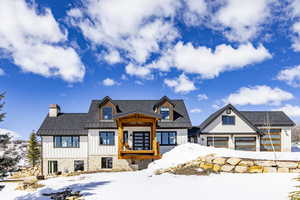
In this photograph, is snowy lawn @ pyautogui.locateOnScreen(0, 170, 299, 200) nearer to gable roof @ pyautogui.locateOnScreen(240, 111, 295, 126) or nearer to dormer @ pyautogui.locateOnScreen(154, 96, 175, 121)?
dormer @ pyautogui.locateOnScreen(154, 96, 175, 121)

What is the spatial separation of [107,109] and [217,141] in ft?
41.3

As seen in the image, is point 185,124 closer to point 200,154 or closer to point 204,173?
point 200,154

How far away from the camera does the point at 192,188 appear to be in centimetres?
890

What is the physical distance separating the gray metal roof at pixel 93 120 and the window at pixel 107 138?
32.3 inches

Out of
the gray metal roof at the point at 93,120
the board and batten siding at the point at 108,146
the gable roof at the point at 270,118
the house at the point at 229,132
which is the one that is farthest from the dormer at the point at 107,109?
the gable roof at the point at 270,118

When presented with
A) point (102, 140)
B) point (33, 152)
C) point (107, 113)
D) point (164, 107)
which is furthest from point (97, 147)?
point (33, 152)

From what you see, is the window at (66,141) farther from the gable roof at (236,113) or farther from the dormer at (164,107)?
the gable roof at (236,113)

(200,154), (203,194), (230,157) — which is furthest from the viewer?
(200,154)

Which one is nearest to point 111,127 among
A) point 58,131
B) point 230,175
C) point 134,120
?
point 134,120

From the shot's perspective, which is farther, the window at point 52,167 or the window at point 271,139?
the window at point 271,139

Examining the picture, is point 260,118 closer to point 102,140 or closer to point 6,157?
point 102,140

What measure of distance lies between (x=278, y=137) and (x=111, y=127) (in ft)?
64.4

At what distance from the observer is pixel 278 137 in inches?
969

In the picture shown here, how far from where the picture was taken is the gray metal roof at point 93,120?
21219 mm
